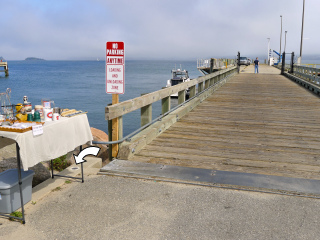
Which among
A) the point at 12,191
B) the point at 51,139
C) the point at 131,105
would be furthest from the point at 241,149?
the point at 12,191

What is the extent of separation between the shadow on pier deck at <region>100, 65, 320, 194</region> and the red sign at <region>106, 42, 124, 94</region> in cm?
125

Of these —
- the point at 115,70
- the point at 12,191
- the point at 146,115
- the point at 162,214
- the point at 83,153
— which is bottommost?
the point at 162,214

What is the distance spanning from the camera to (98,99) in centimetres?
5416

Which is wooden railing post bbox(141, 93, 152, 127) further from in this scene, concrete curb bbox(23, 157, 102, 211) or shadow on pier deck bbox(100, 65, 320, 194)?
concrete curb bbox(23, 157, 102, 211)

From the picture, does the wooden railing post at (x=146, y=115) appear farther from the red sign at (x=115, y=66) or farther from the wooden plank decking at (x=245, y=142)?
the red sign at (x=115, y=66)

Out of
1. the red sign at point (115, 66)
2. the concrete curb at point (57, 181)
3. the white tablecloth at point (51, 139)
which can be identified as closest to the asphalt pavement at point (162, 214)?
the concrete curb at point (57, 181)

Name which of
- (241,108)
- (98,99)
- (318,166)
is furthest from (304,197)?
(98,99)

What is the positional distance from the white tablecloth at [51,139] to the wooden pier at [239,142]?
1.07 meters

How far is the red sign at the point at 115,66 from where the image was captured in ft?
17.1

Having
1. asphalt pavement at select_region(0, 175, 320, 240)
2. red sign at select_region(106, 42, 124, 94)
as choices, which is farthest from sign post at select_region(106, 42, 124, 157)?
asphalt pavement at select_region(0, 175, 320, 240)

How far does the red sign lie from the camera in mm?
5226

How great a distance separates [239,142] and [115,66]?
10.1 ft

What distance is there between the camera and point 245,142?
6754 millimetres

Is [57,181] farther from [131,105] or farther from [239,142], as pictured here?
[239,142]
